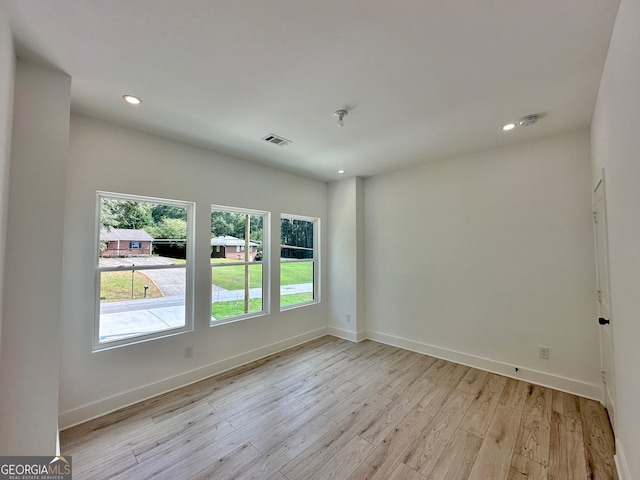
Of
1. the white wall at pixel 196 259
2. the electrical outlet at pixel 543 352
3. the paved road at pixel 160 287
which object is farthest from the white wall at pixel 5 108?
the electrical outlet at pixel 543 352

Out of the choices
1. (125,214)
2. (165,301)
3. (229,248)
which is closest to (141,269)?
(165,301)

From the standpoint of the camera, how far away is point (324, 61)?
1740 mm

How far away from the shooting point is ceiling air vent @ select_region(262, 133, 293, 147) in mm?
2878

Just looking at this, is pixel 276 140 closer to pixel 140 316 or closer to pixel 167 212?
pixel 167 212

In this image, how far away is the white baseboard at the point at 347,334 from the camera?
4293 millimetres

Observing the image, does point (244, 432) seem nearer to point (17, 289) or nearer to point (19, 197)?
point (17, 289)

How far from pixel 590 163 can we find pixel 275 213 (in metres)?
3.67

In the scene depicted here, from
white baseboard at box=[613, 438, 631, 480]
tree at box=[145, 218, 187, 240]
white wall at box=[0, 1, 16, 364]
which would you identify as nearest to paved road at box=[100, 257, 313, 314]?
tree at box=[145, 218, 187, 240]

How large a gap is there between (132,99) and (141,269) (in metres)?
1.61

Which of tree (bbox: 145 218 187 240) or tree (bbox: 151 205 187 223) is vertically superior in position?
tree (bbox: 151 205 187 223)

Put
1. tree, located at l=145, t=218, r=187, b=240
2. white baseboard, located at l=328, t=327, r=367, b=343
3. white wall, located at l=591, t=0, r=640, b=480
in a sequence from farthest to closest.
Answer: white baseboard, located at l=328, t=327, r=367, b=343, tree, located at l=145, t=218, r=187, b=240, white wall, located at l=591, t=0, r=640, b=480

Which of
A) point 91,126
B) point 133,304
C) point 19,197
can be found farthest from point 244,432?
point 91,126

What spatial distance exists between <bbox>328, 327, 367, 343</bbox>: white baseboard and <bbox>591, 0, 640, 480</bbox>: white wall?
286 centimetres

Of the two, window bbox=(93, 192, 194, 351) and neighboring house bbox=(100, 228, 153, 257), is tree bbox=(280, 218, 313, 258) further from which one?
neighboring house bbox=(100, 228, 153, 257)
